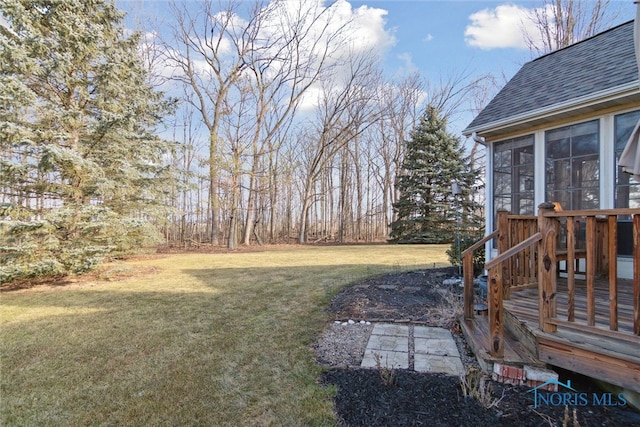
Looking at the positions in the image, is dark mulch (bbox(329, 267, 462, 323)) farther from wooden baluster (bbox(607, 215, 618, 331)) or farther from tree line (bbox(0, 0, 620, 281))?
tree line (bbox(0, 0, 620, 281))

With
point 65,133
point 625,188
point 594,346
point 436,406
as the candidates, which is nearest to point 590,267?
point 594,346

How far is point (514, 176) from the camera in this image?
534cm

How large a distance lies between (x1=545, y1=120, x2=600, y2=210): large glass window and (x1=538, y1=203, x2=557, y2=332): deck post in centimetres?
296

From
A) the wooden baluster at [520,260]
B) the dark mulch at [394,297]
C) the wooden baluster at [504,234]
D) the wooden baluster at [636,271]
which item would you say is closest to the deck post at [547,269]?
the wooden baluster at [636,271]

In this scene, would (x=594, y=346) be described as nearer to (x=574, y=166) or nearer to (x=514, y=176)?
(x=574, y=166)

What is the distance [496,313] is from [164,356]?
3.13m

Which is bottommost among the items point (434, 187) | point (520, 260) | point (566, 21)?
point (520, 260)

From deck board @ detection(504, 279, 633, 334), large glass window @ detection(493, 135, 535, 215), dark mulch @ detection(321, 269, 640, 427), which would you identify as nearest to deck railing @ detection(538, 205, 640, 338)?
deck board @ detection(504, 279, 633, 334)

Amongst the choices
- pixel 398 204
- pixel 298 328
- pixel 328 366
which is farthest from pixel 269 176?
pixel 328 366

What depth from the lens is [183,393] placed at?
7.94 feet

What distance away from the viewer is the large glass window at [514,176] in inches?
202

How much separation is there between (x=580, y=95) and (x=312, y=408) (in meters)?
5.27

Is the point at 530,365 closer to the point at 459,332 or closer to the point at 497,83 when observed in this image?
the point at 459,332

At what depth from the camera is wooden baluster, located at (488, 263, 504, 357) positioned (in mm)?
2418
